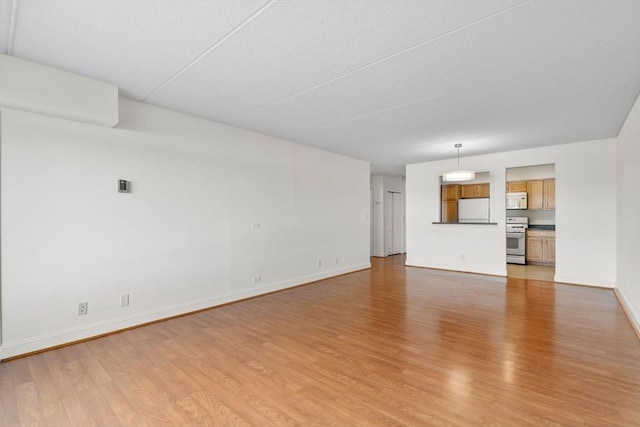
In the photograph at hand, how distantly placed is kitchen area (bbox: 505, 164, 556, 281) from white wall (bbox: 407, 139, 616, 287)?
1373 mm

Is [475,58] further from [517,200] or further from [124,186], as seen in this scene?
[517,200]

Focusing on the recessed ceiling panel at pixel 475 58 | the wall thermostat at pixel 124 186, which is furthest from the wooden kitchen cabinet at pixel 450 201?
the wall thermostat at pixel 124 186

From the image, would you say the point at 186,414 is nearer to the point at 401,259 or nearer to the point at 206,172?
the point at 206,172

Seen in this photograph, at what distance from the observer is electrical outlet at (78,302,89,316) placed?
2.97 meters

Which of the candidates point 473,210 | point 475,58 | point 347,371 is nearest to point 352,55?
point 475,58

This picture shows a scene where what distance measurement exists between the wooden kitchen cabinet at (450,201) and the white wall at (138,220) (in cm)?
407

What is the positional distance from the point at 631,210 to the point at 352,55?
12.4 ft

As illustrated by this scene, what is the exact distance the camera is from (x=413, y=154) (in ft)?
20.3

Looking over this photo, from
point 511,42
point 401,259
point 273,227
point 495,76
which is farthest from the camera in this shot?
point 401,259

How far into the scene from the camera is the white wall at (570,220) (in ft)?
16.4

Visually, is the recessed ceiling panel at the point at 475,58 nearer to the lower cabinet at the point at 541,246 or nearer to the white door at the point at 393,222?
the lower cabinet at the point at 541,246

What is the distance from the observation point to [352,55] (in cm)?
238

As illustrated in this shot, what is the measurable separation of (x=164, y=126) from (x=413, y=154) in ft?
15.2

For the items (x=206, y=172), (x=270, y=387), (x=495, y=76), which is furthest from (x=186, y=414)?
(x=495, y=76)
